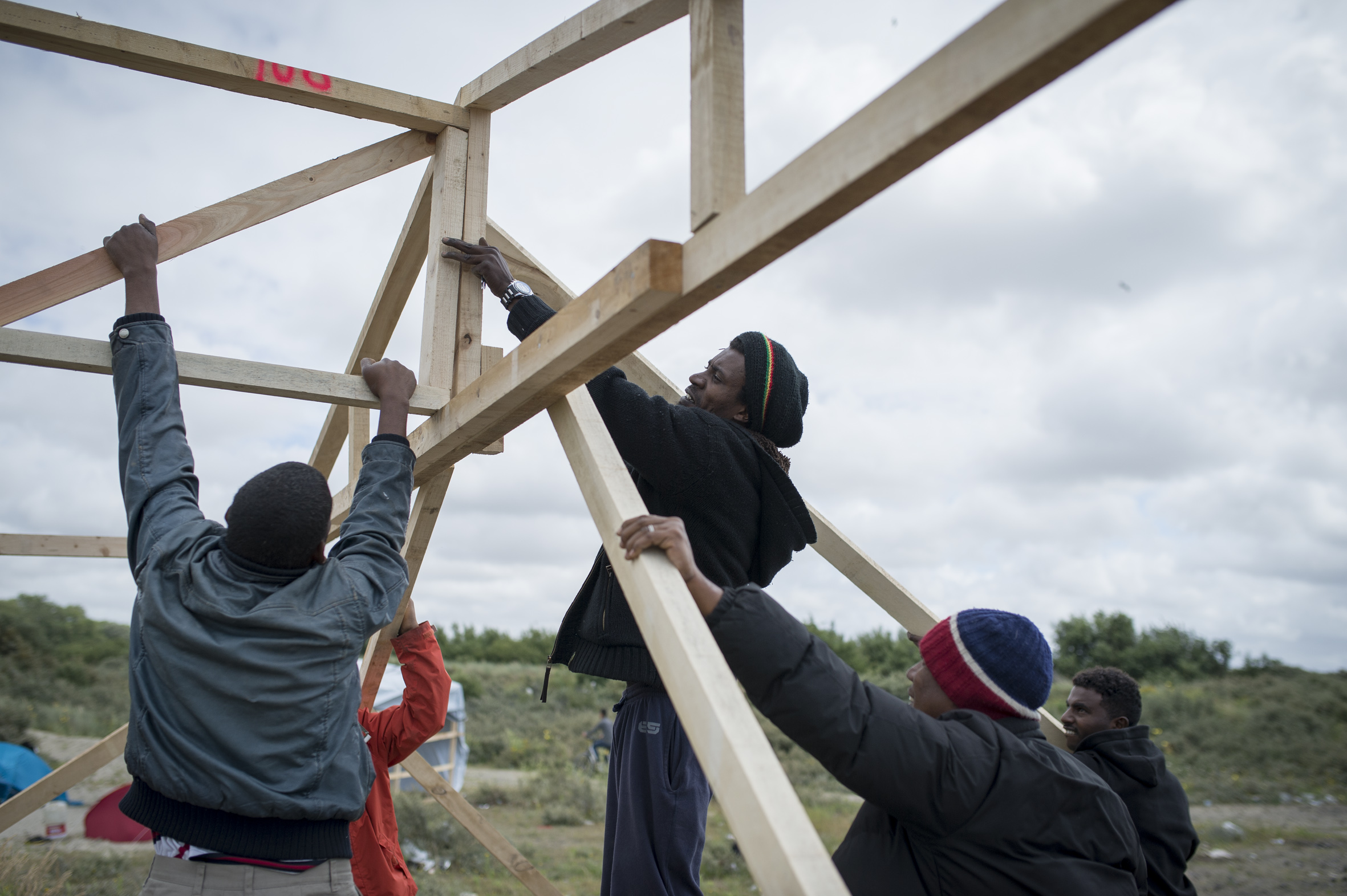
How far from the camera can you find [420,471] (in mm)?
2598

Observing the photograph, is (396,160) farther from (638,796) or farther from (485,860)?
(485,860)

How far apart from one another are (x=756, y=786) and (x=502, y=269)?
173 centimetres

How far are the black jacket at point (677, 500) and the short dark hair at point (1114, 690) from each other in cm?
109

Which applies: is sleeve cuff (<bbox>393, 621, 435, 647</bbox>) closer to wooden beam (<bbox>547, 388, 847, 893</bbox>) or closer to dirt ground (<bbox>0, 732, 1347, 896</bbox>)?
wooden beam (<bbox>547, 388, 847, 893</bbox>)

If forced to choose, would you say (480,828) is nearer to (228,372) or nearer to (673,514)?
(673,514)

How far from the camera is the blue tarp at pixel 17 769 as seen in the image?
9.45m

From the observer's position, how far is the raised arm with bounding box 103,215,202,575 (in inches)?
70.9

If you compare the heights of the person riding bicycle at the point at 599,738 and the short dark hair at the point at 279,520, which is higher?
the short dark hair at the point at 279,520

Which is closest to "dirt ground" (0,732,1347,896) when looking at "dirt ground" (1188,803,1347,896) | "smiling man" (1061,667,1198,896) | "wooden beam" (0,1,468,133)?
"dirt ground" (1188,803,1347,896)

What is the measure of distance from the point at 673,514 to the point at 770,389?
46 centimetres

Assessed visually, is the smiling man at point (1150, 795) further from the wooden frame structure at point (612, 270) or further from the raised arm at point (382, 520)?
the raised arm at point (382, 520)

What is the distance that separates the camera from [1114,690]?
275 cm

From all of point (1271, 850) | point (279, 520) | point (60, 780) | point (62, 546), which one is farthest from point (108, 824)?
point (1271, 850)

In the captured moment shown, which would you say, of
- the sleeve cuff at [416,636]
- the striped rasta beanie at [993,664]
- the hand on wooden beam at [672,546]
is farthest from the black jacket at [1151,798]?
the sleeve cuff at [416,636]
